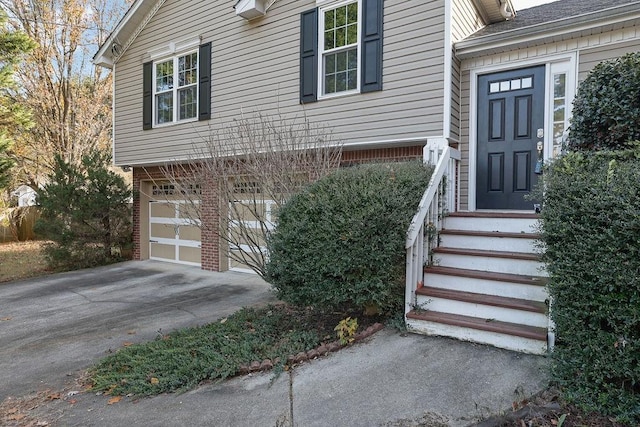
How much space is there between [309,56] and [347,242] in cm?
470

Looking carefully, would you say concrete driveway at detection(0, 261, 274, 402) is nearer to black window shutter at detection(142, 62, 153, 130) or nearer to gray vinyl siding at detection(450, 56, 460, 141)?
black window shutter at detection(142, 62, 153, 130)

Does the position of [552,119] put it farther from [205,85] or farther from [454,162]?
[205,85]

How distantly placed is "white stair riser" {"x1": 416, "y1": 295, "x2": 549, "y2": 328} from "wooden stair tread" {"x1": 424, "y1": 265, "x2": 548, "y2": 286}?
35cm

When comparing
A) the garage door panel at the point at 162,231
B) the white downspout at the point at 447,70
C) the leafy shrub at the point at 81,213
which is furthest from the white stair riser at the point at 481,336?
the leafy shrub at the point at 81,213

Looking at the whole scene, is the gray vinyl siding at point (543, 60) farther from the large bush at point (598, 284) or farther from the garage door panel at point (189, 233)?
the garage door panel at point (189, 233)

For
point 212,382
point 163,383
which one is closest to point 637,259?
point 212,382

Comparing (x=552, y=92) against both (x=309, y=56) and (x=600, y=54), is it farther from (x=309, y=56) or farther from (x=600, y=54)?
(x=309, y=56)

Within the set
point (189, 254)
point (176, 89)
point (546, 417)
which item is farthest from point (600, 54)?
point (189, 254)

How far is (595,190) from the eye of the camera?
2.86m

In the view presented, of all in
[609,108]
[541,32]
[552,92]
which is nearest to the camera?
[609,108]

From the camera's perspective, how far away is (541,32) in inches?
227

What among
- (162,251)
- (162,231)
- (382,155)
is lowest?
(162,251)

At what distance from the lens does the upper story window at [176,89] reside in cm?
963

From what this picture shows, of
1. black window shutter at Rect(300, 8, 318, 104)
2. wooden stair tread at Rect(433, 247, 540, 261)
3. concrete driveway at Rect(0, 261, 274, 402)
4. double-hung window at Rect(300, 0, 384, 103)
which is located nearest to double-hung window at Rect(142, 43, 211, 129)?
black window shutter at Rect(300, 8, 318, 104)
